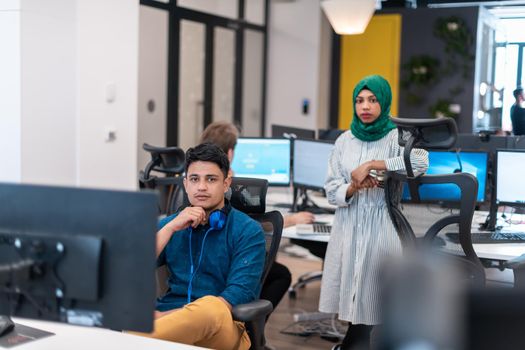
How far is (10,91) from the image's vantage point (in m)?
4.98

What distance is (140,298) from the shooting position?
4.99 feet

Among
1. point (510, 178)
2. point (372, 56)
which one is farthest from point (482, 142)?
point (372, 56)

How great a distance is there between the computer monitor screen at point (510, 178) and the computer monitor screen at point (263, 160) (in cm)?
145

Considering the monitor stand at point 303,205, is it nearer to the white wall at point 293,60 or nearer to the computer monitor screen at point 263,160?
the computer monitor screen at point 263,160

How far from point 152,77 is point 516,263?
15.8 feet

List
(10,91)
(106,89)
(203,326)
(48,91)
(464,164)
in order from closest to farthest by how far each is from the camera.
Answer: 1. (203,326)
2. (464,164)
3. (10,91)
4. (48,91)
5. (106,89)

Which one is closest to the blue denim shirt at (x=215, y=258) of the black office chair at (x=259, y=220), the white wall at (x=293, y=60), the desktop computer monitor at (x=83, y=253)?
the black office chair at (x=259, y=220)

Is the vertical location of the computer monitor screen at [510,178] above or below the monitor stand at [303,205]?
above

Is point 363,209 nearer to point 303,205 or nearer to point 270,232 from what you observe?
point 270,232

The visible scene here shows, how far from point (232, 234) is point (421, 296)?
181cm

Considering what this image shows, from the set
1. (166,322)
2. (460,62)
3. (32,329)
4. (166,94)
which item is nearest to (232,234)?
(166,322)

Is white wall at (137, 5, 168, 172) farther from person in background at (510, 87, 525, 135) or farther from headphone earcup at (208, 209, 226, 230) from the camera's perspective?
headphone earcup at (208, 209, 226, 230)

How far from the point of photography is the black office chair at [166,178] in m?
3.54

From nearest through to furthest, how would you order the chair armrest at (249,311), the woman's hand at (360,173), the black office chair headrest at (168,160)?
the chair armrest at (249,311), the woman's hand at (360,173), the black office chair headrest at (168,160)
